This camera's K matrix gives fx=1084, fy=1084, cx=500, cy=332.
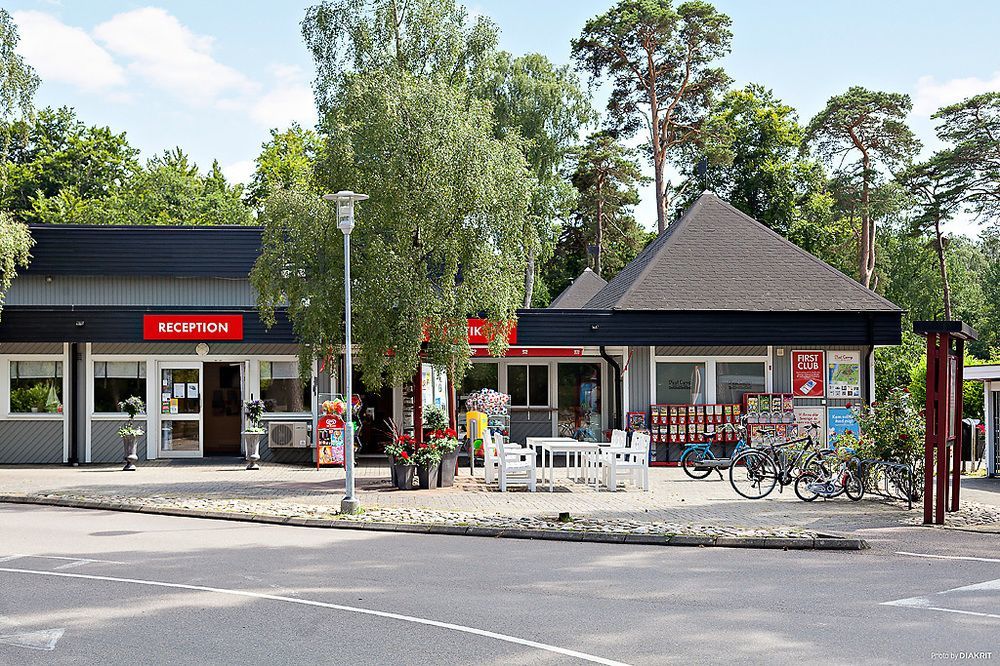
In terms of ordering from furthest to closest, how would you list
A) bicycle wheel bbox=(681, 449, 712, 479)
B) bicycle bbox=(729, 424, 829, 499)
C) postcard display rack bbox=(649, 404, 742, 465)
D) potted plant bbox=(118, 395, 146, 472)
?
postcard display rack bbox=(649, 404, 742, 465), potted plant bbox=(118, 395, 146, 472), bicycle wheel bbox=(681, 449, 712, 479), bicycle bbox=(729, 424, 829, 499)

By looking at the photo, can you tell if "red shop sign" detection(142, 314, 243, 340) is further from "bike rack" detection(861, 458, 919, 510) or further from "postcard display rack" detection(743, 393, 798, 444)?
"bike rack" detection(861, 458, 919, 510)

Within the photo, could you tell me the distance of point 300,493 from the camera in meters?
18.4

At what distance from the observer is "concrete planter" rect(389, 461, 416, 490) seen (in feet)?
62.2

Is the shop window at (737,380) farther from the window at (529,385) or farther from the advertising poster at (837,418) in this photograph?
the window at (529,385)

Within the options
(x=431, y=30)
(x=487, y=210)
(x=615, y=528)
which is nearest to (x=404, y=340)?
(x=487, y=210)

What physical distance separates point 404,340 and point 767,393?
33.2 feet

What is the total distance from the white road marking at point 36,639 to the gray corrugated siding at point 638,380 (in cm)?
1799

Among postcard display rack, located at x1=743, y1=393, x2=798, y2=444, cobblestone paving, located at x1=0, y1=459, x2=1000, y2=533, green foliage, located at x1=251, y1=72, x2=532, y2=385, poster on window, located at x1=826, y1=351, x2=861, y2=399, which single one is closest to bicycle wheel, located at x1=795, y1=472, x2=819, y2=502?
cobblestone paving, located at x1=0, y1=459, x2=1000, y2=533

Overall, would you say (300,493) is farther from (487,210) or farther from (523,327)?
(523,327)

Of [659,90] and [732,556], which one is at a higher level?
[659,90]

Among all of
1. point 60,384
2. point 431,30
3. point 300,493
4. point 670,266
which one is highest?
point 431,30

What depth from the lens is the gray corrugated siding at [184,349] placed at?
976 inches

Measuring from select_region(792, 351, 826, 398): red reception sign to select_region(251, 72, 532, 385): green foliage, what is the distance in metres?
8.50

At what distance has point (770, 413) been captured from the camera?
24.3 m
